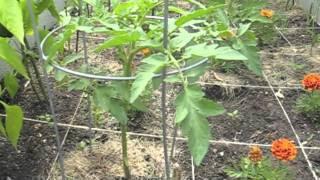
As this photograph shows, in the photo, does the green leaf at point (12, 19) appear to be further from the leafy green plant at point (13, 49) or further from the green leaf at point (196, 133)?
the green leaf at point (196, 133)

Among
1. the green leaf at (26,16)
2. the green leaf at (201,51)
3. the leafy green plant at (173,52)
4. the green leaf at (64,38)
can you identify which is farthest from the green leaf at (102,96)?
the green leaf at (26,16)

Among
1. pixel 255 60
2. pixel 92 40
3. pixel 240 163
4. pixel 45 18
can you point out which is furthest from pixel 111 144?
pixel 45 18

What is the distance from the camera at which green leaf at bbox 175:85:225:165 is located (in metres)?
0.78

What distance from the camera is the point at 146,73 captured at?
82 cm

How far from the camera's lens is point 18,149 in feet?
4.82

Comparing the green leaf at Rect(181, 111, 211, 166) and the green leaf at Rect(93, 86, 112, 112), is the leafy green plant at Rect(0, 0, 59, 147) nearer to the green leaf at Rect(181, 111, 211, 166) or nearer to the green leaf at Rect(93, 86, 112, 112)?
the green leaf at Rect(93, 86, 112, 112)

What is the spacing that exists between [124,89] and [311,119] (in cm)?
98

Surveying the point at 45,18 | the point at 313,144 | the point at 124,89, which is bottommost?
the point at 313,144

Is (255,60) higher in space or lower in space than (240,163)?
higher

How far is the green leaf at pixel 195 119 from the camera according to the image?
78 centimetres

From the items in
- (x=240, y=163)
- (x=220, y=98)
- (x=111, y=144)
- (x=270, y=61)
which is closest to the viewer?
(x=240, y=163)

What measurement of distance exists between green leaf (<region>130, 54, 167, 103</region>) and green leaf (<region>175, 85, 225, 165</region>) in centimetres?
7

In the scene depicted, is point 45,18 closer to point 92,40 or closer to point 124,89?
point 92,40

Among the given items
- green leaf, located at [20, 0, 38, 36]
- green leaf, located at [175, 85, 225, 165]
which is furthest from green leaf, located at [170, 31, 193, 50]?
green leaf, located at [20, 0, 38, 36]
